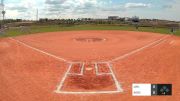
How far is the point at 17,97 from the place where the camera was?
16.6 metres

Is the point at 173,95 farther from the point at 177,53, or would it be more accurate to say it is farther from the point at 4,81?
the point at 177,53

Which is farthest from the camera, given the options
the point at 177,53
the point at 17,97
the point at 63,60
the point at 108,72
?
the point at 177,53

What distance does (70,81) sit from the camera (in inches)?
782

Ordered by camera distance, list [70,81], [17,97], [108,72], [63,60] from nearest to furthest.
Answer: [17,97]
[70,81]
[108,72]
[63,60]

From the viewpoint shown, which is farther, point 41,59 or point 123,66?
point 41,59

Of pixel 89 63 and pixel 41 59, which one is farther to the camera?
pixel 41 59

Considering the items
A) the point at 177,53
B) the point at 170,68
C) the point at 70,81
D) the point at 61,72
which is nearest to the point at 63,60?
the point at 61,72

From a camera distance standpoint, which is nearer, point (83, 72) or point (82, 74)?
point (82, 74)

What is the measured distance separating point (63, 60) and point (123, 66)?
5509mm

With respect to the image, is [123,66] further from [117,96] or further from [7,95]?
[7,95]

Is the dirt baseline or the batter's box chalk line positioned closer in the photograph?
the dirt baseline

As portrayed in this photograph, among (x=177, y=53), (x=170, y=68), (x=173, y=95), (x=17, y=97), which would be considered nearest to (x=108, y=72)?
(x=170, y=68)

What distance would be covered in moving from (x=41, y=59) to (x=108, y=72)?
7462 millimetres

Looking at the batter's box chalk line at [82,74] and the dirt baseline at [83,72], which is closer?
the dirt baseline at [83,72]
